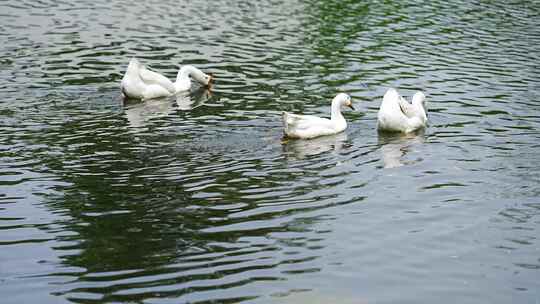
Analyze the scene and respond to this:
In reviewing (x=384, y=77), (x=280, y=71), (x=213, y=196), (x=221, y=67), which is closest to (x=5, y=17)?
(x=221, y=67)

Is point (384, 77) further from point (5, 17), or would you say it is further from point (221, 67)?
point (5, 17)

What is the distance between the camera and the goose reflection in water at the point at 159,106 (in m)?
21.6

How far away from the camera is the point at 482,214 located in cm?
1470

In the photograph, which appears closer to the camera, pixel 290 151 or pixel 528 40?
pixel 290 151

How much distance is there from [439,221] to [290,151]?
499 cm

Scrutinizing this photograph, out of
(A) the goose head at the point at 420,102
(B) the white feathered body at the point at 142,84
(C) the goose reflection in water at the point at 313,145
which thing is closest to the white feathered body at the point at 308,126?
(C) the goose reflection in water at the point at 313,145

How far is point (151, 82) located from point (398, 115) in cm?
741

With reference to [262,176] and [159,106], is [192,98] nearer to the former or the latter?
[159,106]

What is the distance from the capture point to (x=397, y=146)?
19.5 metres

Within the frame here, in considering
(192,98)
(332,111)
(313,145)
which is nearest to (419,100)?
(332,111)

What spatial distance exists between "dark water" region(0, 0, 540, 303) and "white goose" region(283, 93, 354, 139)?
327mm

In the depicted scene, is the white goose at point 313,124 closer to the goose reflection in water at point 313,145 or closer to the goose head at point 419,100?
the goose reflection in water at point 313,145

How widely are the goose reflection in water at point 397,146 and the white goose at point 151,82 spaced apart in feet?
22.8

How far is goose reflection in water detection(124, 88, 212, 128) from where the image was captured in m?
21.6
